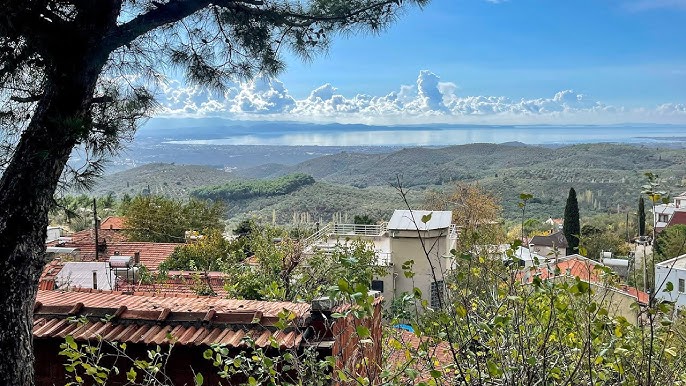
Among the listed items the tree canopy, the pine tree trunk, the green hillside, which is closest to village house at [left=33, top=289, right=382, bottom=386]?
the pine tree trunk

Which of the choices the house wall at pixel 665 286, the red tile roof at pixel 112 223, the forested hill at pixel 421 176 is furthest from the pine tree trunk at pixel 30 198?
the forested hill at pixel 421 176

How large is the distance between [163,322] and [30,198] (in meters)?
1.38

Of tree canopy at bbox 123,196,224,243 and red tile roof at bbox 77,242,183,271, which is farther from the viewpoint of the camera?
tree canopy at bbox 123,196,224,243

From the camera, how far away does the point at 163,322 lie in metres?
3.99

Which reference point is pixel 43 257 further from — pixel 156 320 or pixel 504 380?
pixel 504 380

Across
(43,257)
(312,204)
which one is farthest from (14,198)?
(312,204)

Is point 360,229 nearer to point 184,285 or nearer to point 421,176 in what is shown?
point 184,285

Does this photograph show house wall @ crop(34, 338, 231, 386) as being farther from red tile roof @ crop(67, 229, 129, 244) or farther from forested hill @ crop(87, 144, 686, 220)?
forested hill @ crop(87, 144, 686, 220)

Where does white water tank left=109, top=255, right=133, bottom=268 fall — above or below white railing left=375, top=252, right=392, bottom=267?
above

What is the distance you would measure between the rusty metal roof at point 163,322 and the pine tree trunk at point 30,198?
63 cm

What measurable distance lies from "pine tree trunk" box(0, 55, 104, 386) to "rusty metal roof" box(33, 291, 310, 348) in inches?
24.9

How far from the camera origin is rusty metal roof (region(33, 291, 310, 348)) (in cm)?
369

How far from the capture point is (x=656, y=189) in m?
2.29

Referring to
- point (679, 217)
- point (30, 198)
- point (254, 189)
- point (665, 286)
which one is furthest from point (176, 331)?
point (254, 189)
